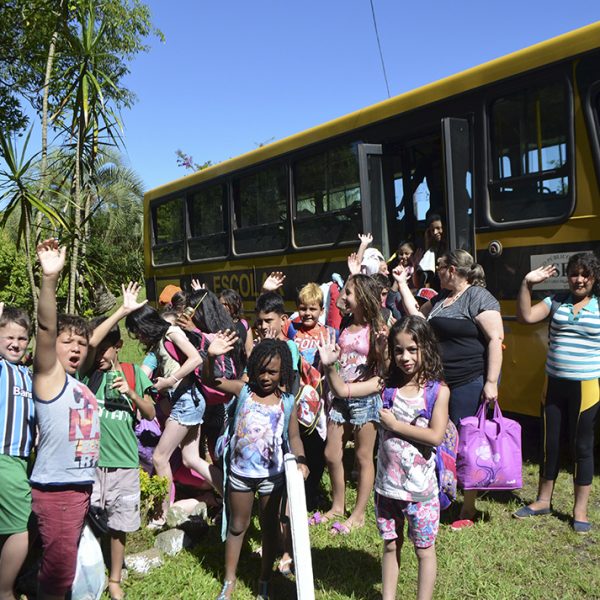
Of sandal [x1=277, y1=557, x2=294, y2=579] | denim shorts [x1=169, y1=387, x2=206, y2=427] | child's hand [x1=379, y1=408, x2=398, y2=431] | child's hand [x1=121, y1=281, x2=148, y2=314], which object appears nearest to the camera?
child's hand [x1=379, y1=408, x2=398, y2=431]

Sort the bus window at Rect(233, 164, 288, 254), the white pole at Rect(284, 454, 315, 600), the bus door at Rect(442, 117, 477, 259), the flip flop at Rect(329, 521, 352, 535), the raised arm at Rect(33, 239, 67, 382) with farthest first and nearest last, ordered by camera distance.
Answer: the bus window at Rect(233, 164, 288, 254) < the bus door at Rect(442, 117, 477, 259) < the flip flop at Rect(329, 521, 352, 535) < the raised arm at Rect(33, 239, 67, 382) < the white pole at Rect(284, 454, 315, 600)

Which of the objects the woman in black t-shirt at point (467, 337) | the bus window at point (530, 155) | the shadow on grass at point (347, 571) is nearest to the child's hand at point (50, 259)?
the shadow on grass at point (347, 571)

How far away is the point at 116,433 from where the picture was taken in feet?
11.5

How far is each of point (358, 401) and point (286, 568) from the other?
3.47ft

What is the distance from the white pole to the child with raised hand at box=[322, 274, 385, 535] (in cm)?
142

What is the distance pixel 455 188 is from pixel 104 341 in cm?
329

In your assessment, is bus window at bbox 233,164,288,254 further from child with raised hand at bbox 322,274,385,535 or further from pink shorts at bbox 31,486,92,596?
pink shorts at bbox 31,486,92,596

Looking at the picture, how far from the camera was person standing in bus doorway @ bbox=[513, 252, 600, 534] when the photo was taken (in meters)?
4.11

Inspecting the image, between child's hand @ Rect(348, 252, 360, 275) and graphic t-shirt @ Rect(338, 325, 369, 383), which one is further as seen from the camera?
child's hand @ Rect(348, 252, 360, 275)

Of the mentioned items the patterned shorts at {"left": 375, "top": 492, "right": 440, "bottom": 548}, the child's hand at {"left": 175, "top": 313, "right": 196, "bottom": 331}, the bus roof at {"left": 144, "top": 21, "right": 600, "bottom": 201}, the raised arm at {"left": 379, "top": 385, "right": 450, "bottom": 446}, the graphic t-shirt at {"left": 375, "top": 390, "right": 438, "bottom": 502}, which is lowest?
the patterned shorts at {"left": 375, "top": 492, "right": 440, "bottom": 548}

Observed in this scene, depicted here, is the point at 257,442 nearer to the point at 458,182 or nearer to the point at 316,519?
the point at 316,519

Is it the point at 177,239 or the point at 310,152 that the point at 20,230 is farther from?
the point at 310,152

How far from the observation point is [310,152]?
24.7ft

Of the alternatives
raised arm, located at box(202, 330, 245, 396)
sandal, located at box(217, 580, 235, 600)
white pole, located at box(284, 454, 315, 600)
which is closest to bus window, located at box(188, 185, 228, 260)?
raised arm, located at box(202, 330, 245, 396)
